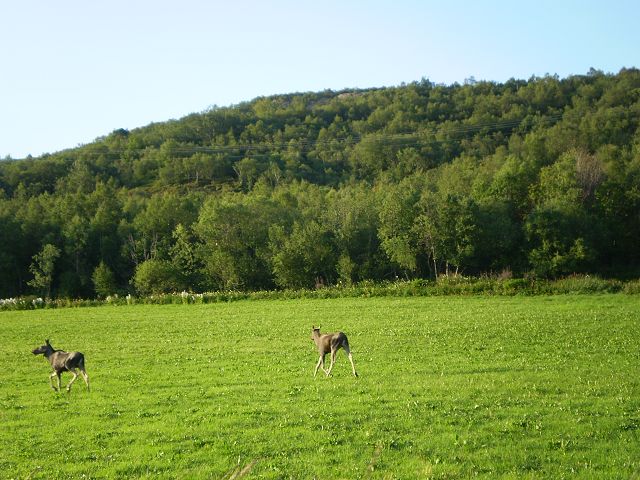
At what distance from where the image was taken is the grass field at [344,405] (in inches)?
436

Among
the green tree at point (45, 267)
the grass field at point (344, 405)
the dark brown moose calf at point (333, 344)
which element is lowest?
the grass field at point (344, 405)

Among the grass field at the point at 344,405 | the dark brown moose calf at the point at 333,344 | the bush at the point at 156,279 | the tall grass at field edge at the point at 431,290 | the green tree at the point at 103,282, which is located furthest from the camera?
the green tree at the point at 103,282

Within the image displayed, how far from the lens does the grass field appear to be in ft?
36.3

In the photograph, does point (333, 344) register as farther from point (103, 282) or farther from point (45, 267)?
point (45, 267)

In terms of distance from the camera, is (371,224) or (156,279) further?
(371,224)

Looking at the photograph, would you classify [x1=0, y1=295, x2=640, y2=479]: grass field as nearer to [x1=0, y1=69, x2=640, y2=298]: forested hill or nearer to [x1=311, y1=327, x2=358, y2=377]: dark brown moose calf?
[x1=311, y1=327, x2=358, y2=377]: dark brown moose calf

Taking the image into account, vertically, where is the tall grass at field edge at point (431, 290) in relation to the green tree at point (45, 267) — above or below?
below

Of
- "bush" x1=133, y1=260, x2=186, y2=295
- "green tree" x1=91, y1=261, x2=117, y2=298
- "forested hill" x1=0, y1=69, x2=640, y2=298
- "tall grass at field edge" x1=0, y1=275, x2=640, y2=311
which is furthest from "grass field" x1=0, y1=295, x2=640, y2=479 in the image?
"green tree" x1=91, y1=261, x2=117, y2=298

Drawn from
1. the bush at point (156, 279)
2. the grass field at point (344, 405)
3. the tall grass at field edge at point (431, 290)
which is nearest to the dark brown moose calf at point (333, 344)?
the grass field at point (344, 405)

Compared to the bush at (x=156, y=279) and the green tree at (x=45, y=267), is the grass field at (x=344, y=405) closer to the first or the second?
the bush at (x=156, y=279)

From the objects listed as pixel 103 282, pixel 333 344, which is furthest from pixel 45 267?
pixel 333 344

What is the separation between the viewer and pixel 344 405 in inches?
601

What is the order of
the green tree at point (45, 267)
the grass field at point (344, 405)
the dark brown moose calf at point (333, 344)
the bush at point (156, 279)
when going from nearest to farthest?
the grass field at point (344, 405)
the dark brown moose calf at point (333, 344)
the bush at point (156, 279)
the green tree at point (45, 267)

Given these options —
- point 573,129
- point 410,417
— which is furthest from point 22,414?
point 573,129
